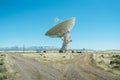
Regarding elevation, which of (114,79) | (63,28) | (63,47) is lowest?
(114,79)

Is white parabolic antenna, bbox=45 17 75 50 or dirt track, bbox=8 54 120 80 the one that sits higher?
white parabolic antenna, bbox=45 17 75 50

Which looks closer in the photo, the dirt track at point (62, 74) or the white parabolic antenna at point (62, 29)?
the dirt track at point (62, 74)

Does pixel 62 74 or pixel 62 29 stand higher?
pixel 62 29

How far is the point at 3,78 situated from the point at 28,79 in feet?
7.61

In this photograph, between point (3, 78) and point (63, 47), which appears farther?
point (63, 47)

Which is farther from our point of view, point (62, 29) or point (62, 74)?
point (62, 29)

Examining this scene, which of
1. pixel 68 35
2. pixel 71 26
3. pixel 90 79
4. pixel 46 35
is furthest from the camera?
pixel 68 35

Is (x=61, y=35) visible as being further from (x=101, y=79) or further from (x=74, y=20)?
(x=101, y=79)

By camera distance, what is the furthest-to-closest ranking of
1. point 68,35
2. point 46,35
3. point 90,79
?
point 68,35
point 46,35
point 90,79

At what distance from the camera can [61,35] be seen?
3403 inches

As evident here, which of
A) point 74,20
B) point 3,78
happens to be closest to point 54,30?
point 74,20

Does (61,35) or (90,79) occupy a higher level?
(61,35)

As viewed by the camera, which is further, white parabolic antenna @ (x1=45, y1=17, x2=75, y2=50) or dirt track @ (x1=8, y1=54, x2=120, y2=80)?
white parabolic antenna @ (x1=45, y1=17, x2=75, y2=50)

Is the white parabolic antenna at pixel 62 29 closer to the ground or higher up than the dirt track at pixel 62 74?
higher up
